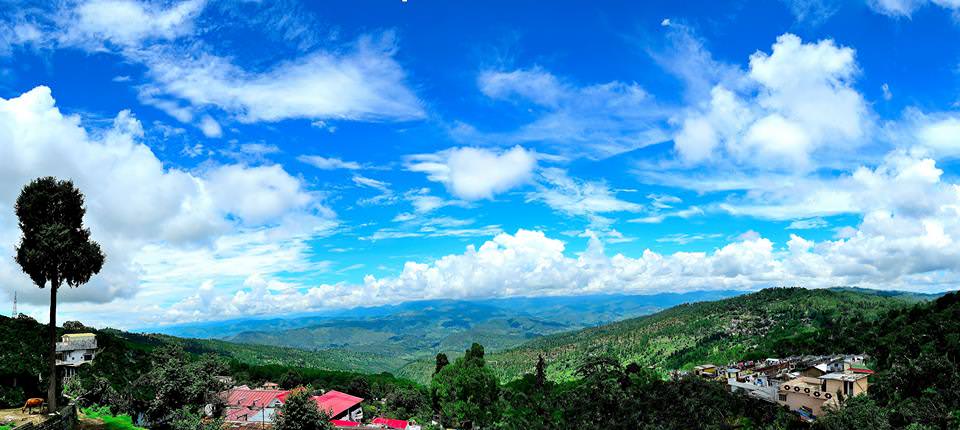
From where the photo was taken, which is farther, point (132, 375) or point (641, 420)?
point (132, 375)

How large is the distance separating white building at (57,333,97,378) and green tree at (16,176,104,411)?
180ft

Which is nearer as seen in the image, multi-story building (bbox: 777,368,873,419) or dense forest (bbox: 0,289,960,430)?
dense forest (bbox: 0,289,960,430)

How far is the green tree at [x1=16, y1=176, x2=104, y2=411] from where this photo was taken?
25781mm

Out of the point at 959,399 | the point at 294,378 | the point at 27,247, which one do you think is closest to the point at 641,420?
the point at 959,399

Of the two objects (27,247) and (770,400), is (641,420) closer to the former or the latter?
(770,400)

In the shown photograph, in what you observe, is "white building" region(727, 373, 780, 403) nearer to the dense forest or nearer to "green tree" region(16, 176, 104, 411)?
the dense forest

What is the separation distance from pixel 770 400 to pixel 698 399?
2512 centimetres

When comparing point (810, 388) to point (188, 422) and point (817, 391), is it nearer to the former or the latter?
point (817, 391)

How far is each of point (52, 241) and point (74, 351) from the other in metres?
62.9

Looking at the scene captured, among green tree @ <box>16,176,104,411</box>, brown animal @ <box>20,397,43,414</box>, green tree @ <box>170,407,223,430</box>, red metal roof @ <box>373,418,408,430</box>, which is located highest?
green tree @ <box>16,176,104,411</box>

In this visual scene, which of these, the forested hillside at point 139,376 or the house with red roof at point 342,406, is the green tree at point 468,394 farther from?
the forested hillside at point 139,376

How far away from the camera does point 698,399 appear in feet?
149

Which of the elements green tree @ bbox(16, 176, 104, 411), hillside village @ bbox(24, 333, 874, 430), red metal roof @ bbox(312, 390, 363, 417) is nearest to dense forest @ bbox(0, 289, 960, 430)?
hillside village @ bbox(24, 333, 874, 430)

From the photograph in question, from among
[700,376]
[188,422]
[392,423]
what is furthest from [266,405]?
[700,376]
